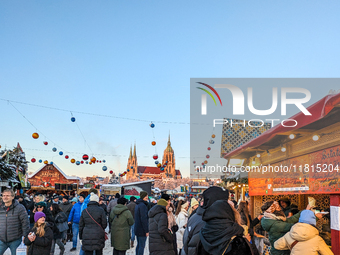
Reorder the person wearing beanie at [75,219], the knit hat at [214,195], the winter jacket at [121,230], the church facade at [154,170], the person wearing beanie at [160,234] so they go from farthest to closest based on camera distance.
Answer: the church facade at [154,170]
the person wearing beanie at [75,219]
the winter jacket at [121,230]
the person wearing beanie at [160,234]
the knit hat at [214,195]

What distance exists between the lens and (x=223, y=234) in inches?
103

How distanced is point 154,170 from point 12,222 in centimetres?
16255

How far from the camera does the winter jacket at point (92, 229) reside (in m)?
5.84

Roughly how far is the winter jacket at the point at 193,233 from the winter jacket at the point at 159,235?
5.72ft

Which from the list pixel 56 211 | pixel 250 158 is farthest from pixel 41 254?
pixel 250 158

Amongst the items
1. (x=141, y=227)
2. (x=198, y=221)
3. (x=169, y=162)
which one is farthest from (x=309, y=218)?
(x=169, y=162)

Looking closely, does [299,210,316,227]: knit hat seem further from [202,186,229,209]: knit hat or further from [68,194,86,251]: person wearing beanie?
[68,194,86,251]: person wearing beanie

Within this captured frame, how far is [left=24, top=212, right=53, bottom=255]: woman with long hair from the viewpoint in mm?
5172

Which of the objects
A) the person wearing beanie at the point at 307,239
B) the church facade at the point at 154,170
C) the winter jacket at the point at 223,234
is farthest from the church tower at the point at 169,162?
the winter jacket at the point at 223,234

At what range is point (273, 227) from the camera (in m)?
4.68

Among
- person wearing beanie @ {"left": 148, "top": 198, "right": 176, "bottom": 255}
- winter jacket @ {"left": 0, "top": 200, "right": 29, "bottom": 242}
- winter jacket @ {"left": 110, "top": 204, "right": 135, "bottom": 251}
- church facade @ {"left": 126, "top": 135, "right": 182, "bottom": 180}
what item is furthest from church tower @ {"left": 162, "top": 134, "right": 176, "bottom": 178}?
person wearing beanie @ {"left": 148, "top": 198, "right": 176, "bottom": 255}

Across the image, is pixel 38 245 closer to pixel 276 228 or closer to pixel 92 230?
pixel 92 230

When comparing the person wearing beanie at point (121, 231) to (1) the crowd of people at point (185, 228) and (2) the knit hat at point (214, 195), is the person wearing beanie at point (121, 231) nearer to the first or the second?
(1) the crowd of people at point (185, 228)

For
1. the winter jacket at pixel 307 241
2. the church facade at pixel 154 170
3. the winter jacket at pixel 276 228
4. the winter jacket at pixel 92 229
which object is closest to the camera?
the winter jacket at pixel 307 241
